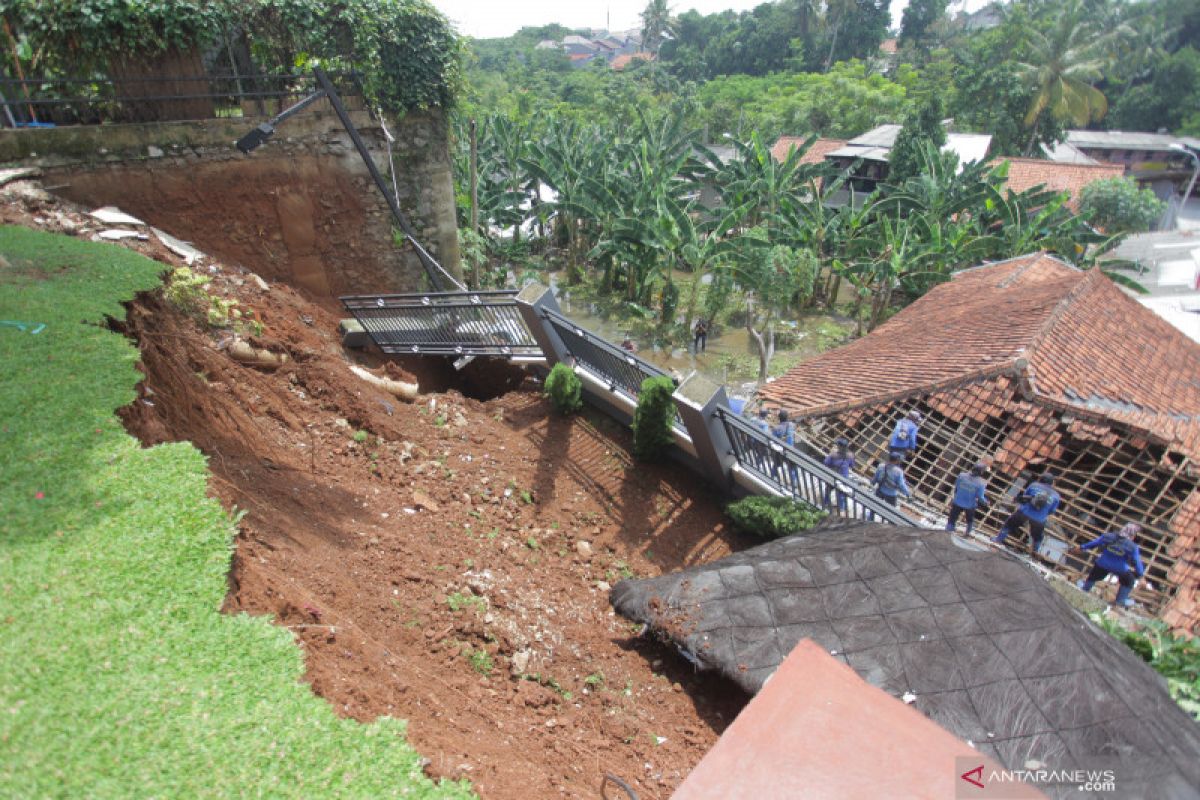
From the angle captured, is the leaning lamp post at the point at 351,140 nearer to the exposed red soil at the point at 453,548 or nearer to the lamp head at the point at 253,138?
the lamp head at the point at 253,138

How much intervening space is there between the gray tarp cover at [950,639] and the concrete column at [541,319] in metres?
4.41

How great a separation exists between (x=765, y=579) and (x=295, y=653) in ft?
12.1

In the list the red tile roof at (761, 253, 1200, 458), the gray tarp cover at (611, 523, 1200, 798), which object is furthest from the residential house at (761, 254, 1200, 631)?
the gray tarp cover at (611, 523, 1200, 798)

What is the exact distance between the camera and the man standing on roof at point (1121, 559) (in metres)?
6.74

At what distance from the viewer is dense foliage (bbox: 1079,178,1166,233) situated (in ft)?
80.1

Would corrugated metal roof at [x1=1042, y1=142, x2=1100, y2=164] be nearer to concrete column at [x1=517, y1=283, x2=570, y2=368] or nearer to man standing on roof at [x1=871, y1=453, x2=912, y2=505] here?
man standing on roof at [x1=871, y1=453, x2=912, y2=505]

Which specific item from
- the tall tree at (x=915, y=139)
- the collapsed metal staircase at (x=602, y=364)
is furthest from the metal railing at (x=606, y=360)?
the tall tree at (x=915, y=139)

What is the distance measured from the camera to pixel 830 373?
1112 centimetres

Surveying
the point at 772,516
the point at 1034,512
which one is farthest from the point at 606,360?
the point at 1034,512

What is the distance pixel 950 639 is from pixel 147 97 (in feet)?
40.1

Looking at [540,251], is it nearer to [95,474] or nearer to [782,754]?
[95,474]

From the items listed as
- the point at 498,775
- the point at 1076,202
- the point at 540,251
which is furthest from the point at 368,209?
the point at 1076,202

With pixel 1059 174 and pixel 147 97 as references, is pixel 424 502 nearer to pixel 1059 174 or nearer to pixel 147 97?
pixel 147 97

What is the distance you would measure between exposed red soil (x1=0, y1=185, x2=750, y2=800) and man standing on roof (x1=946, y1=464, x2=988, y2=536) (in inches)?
104
